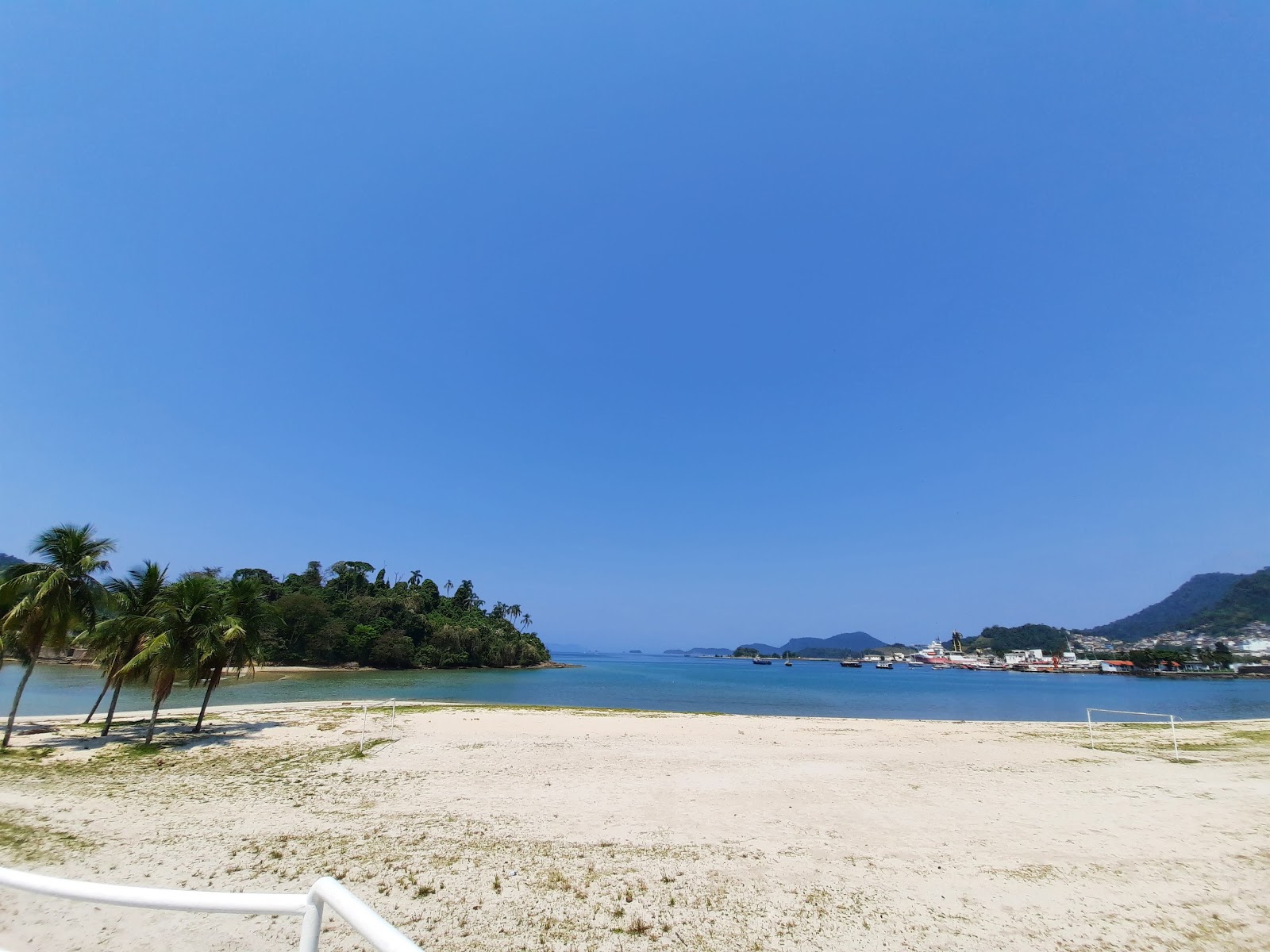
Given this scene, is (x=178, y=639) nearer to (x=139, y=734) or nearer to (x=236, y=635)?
(x=236, y=635)

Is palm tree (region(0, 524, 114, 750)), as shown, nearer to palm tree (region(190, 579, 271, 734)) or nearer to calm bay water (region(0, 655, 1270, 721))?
palm tree (region(190, 579, 271, 734))

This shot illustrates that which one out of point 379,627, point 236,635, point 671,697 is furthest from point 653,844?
point 379,627

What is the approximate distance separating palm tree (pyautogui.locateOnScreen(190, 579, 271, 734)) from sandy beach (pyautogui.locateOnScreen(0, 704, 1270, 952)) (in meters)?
2.92

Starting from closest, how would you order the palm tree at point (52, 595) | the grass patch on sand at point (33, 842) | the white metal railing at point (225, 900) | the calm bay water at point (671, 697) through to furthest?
the white metal railing at point (225, 900) < the grass patch on sand at point (33, 842) < the palm tree at point (52, 595) < the calm bay water at point (671, 697)

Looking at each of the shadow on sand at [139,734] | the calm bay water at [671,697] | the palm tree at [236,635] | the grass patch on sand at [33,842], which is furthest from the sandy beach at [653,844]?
the calm bay water at [671,697]

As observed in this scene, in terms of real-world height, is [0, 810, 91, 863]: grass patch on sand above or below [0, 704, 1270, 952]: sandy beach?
above

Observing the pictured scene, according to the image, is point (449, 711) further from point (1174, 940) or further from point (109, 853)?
point (1174, 940)

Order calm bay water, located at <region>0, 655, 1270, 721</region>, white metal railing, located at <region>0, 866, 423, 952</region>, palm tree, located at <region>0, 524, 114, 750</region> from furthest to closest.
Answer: calm bay water, located at <region>0, 655, 1270, 721</region> → palm tree, located at <region>0, 524, 114, 750</region> → white metal railing, located at <region>0, 866, 423, 952</region>

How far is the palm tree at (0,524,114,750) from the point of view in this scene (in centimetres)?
1733

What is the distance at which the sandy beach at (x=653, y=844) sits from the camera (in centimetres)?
679

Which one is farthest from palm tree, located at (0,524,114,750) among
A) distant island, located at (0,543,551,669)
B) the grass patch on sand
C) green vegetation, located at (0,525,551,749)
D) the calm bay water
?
distant island, located at (0,543,551,669)

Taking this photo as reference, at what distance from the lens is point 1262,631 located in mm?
181750

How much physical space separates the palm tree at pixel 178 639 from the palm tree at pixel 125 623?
0.68 m

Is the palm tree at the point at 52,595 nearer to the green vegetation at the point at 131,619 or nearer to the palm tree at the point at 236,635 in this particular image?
the green vegetation at the point at 131,619
